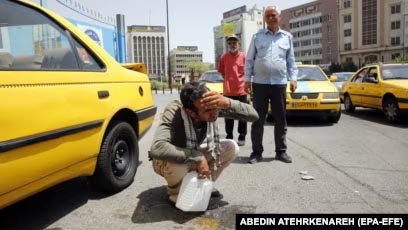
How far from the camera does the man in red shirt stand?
245 inches

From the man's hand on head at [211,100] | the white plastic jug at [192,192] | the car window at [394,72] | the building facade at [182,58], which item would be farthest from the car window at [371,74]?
the building facade at [182,58]

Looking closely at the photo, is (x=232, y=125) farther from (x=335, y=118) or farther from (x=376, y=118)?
(x=376, y=118)

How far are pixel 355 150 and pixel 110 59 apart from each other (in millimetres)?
3711

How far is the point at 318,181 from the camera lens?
4094mm

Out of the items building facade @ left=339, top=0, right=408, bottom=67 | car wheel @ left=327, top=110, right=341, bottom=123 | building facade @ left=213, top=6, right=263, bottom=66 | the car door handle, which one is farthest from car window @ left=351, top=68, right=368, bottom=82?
building facade @ left=213, top=6, right=263, bottom=66

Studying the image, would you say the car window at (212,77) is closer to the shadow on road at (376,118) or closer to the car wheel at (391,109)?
the shadow on road at (376,118)

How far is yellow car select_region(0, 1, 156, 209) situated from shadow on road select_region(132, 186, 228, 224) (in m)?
0.33

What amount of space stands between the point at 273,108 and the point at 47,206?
113 inches

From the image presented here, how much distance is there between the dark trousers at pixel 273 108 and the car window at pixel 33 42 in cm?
237

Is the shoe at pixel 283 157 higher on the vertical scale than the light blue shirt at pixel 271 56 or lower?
lower

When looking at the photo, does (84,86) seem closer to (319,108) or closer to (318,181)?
(318,181)

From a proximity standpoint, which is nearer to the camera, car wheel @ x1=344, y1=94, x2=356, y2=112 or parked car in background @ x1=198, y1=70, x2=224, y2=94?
parked car in background @ x1=198, y1=70, x2=224, y2=94

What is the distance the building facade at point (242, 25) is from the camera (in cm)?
12556

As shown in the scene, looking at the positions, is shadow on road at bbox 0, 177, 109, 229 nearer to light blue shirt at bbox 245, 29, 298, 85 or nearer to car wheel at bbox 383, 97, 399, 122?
light blue shirt at bbox 245, 29, 298, 85
